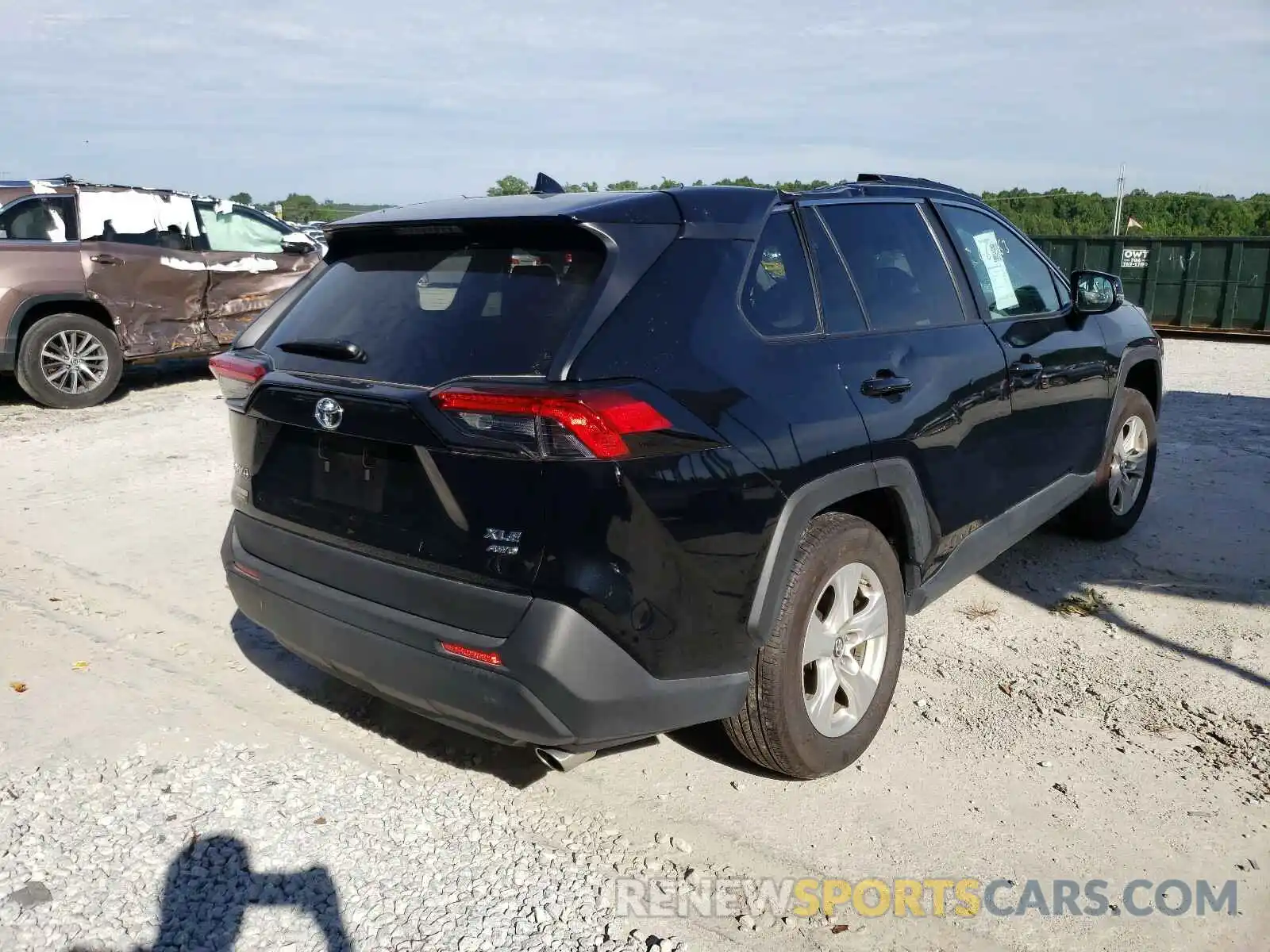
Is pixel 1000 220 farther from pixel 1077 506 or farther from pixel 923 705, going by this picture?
pixel 923 705

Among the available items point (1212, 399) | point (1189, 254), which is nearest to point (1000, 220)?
point (1212, 399)

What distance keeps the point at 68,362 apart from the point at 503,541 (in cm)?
829

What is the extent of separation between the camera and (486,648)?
8.65 ft

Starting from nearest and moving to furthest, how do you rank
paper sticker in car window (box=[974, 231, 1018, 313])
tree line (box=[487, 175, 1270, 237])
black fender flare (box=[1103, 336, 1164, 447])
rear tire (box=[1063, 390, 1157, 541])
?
paper sticker in car window (box=[974, 231, 1018, 313]) < black fender flare (box=[1103, 336, 1164, 447]) < rear tire (box=[1063, 390, 1157, 541]) < tree line (box=[487, 175, 1270, 237])

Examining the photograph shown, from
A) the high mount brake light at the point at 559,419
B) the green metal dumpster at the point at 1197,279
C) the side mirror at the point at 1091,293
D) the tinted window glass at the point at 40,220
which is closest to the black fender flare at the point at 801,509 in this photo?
Result: the high mount brake light at the point at 559,419

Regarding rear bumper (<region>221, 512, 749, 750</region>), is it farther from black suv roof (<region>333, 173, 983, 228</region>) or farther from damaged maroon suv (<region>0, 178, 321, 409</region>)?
damaged maroon suv (<region>0, 178, 321, 409</region>)

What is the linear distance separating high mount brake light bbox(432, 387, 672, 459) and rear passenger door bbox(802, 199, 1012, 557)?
0.96m

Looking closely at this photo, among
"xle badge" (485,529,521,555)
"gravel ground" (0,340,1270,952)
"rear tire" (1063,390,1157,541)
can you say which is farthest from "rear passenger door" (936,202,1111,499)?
"xle badge" (485,529,521,555)

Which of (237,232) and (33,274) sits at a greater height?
(237,232)

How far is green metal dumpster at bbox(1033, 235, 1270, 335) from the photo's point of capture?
15.2 metres

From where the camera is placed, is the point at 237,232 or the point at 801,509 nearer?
the point at 801,509

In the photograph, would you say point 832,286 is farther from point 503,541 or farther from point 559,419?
point 503,541

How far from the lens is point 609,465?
2.53 meters

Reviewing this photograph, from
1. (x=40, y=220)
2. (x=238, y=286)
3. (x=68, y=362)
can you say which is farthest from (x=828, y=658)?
(x=40, y=220)
